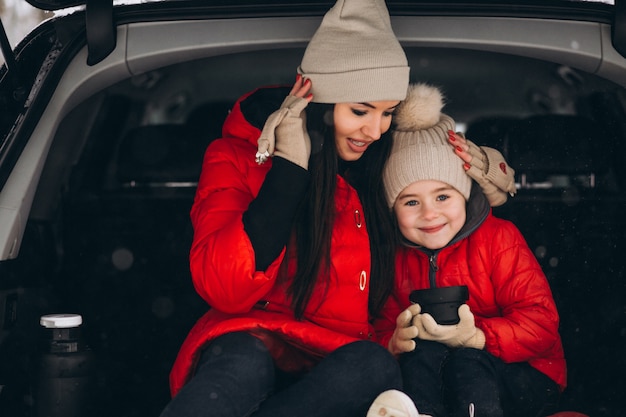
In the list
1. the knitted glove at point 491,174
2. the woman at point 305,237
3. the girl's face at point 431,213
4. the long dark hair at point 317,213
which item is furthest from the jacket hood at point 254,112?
the knitted glove at point 491,174

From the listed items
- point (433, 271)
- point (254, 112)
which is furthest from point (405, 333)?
point (254, 112)

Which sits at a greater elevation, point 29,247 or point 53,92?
point 53,92

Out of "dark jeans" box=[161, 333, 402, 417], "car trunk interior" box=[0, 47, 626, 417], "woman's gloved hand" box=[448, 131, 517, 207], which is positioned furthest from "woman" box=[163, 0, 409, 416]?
"car trunk interior" box=[0, 47, 626, 417]

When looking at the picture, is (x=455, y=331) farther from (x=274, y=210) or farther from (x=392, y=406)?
(x=274, y=210)

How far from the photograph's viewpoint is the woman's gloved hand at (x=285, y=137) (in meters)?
2.30

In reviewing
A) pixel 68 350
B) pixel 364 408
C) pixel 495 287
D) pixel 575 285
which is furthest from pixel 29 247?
pixel 575 285

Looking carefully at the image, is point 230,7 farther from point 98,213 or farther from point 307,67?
point 98,213

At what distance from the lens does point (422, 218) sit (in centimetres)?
265

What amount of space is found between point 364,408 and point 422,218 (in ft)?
2.20

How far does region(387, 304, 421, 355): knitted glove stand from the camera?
2.46m

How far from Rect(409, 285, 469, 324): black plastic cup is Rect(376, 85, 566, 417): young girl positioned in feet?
0.07

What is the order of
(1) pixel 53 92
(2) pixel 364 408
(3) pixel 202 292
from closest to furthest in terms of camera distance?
1. (2) pixel 364 408
2. (3) pixel 202 292
3. (1) pixel 53 92

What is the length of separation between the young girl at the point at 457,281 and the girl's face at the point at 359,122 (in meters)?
0.19

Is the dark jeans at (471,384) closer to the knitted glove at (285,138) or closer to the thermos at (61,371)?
the knitted glove at (285,138)
